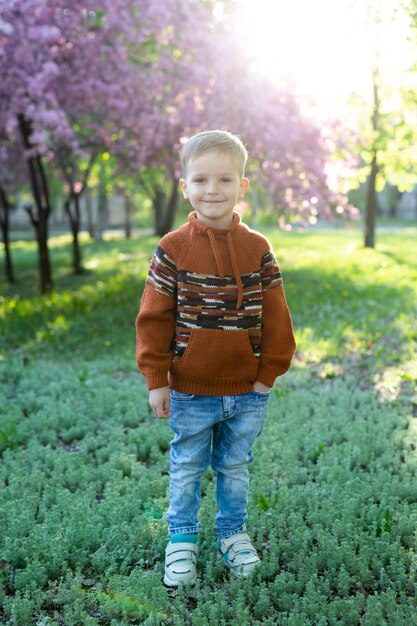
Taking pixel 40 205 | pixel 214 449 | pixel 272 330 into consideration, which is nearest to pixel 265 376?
pixel 272 330

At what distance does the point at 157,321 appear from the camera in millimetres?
2965

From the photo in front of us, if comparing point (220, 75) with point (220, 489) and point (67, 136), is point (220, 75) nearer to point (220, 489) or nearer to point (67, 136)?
point (67, 136)

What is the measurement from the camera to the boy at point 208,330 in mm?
2939

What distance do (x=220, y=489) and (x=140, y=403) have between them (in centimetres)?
257

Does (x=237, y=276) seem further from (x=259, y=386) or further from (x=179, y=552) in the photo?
(x=179, y=552)

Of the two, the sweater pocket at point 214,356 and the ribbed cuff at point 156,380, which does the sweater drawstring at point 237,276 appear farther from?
the ribbed cuff at point 156,380

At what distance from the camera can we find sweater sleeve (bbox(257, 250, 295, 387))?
3070mm

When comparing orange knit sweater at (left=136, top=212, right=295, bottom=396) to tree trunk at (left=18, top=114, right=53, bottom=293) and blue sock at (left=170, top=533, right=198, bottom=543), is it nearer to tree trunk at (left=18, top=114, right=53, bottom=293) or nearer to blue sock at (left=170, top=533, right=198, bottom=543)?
blue sock at (left=170, top=533, right=198, bottom=543)

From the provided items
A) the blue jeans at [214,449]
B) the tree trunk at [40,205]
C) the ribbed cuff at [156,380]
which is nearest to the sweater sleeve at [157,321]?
the ribbed cuff at [156,380]

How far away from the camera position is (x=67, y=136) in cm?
995

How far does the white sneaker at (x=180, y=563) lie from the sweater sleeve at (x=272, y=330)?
870mm

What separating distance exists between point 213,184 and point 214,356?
0.74 m

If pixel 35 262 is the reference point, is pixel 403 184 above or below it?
above

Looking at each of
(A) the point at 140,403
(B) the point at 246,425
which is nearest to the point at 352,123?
(A) the point at 140,403
